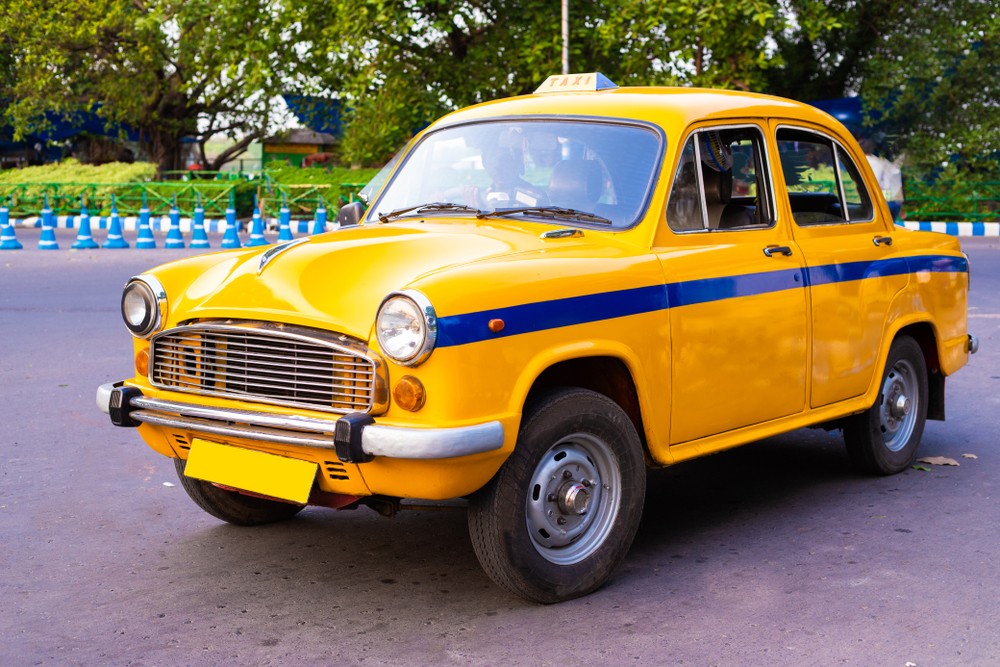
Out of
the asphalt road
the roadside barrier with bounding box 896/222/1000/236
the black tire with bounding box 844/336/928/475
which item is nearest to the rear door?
the black tire with bounding box 844/336/928/475

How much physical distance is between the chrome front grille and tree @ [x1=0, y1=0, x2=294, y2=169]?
3004cm

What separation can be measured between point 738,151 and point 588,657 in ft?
8.31

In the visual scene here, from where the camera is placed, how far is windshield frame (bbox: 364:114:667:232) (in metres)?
5.04

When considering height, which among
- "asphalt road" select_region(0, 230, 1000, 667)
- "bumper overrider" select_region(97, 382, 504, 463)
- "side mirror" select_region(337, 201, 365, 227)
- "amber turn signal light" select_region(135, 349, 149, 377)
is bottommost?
"asphalt road" select_region(0, 230, 1000, 667)

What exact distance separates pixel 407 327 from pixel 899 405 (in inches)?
130

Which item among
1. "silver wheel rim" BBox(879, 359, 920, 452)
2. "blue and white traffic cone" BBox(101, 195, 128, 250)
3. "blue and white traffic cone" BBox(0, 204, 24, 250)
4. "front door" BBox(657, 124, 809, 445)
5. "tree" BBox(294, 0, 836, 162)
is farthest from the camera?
"tree" BBox(294, 0, 836, 162)

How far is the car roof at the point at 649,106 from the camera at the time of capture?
5.37 metres

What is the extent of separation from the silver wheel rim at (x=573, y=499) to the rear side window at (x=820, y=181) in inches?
69.3

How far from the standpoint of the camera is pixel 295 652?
4.01 meters

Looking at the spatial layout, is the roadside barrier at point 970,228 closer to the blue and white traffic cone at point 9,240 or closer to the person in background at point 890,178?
the person in background at point 890,178

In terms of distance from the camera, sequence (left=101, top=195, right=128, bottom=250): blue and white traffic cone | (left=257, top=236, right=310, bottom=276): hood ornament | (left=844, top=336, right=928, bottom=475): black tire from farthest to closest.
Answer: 1. (left=101, top=195, right=128, bottom=250): blue and white traffic cone
2. (left=844, top=336, right=928, bottom=475): black tire
3. (left=257, top=236, right=310, bottom=276): hood ornament

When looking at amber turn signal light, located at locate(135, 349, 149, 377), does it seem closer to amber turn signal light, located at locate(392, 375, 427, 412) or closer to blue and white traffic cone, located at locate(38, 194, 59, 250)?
amber turn signal light, located at locate(392, 375, 427, 412)

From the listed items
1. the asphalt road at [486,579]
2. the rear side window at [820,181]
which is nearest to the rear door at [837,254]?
the rear side window at [820,181]

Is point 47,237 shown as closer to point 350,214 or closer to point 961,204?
point 350,214
